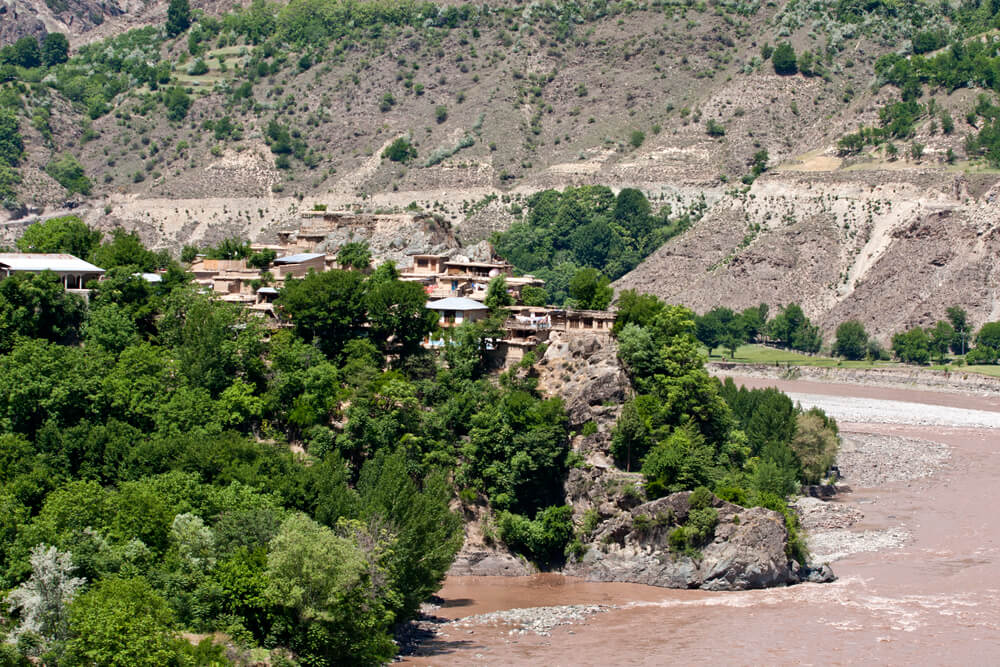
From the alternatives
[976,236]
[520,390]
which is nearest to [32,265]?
[520,390]

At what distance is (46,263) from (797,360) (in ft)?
246

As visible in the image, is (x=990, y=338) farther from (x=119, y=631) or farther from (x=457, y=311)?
(x=119, y=631)

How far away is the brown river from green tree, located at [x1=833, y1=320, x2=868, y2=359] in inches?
2363

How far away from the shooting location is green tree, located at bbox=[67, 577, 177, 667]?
46844mm

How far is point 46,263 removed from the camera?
272ft

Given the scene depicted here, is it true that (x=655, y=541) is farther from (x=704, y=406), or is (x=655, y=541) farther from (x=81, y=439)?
(x=81, y=439)

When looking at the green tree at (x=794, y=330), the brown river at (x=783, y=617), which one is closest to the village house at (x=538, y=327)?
the brown river at (x=783, y=617)

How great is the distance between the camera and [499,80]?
195 m

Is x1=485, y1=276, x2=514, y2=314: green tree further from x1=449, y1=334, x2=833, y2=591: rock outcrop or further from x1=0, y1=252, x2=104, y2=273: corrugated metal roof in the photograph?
x1=0, y1=252, x2=104, y2=273: corrugated metal roof

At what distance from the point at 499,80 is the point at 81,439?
133m

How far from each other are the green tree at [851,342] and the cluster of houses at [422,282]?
2227 inches

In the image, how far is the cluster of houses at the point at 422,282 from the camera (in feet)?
261

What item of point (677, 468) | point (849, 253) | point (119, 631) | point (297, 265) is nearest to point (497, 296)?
point (297, 265)

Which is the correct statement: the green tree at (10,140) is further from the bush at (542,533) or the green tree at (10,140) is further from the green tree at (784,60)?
the bush at (542,533)
